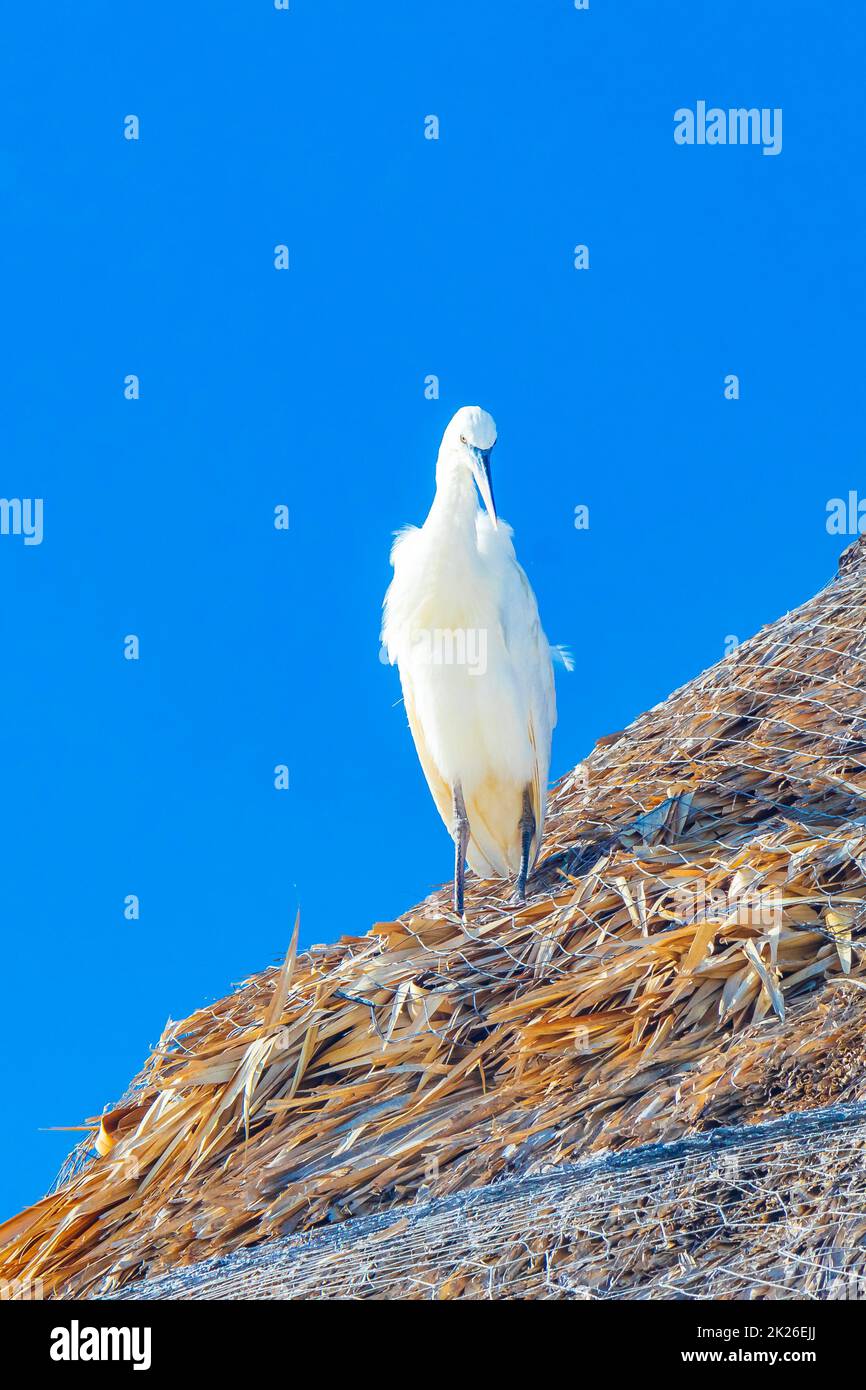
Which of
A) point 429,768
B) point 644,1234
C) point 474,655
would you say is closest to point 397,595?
point 474,655

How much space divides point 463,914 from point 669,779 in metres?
1.02

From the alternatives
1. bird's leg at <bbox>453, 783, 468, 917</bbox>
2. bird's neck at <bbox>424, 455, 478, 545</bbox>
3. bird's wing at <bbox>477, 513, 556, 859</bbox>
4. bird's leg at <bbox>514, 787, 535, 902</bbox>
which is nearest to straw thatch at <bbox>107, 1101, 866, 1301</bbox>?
bird's leg at <bbox>514, 787, 535, 902</bbox>

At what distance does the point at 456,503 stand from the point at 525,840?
144 centimetres

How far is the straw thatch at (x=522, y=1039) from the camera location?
3551 millimetres

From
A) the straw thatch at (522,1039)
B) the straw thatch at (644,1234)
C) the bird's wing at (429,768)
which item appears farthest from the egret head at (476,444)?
the straw thatch at (644,1234)

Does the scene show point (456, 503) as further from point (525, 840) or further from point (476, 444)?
point (525, 840)

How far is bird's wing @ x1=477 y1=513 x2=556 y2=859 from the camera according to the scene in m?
6.15

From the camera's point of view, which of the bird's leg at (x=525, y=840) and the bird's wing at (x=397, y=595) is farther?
the bird's wing at (x=397, y=595)

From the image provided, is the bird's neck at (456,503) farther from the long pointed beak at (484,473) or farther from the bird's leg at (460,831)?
the bird's leg at (460,831)

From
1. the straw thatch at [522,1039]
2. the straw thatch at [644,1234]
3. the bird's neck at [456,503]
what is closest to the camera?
the straw thatch at [644,1234]

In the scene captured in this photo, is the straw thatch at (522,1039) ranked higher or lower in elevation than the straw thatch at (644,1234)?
higher

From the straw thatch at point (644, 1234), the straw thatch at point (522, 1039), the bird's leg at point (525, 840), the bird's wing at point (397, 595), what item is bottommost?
the straw thatch at point (644, 1234)

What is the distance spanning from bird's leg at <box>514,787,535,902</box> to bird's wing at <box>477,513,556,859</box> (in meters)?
0.03

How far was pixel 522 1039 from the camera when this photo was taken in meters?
3.96
